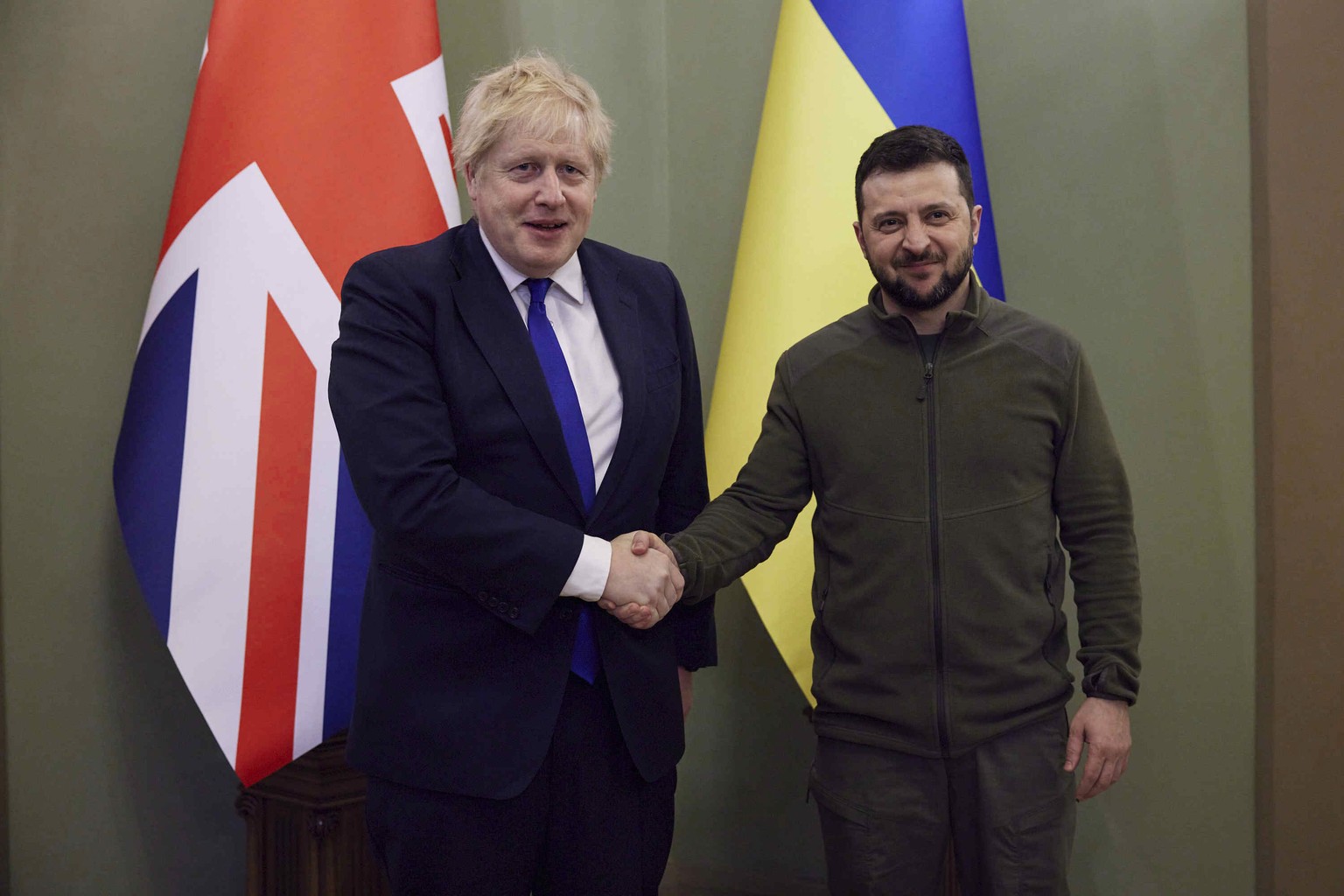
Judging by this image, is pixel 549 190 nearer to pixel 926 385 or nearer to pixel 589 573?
pixel 589 573

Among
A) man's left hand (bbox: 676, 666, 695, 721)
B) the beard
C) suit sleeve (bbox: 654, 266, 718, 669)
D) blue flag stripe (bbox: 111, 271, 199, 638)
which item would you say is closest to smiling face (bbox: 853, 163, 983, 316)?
the beard

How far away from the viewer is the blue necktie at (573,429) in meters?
1.34

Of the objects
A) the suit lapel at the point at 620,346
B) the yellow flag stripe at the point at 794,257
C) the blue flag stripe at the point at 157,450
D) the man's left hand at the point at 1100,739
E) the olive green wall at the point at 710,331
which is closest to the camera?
the suit lapel at the point at 620,346

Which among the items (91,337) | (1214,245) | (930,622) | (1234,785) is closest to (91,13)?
(91,337)

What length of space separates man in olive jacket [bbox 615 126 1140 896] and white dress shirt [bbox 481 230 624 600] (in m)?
0.16

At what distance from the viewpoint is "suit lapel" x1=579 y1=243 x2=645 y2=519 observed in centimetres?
136

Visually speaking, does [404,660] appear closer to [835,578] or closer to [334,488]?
[334,488]

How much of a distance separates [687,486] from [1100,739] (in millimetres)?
671

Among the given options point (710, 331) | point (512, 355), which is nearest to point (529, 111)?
point (512, 355)

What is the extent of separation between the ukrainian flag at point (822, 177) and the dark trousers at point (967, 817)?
463 millimetres

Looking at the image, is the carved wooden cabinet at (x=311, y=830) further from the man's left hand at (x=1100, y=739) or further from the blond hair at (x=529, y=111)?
the man's left hand at (x=1100, y=739)

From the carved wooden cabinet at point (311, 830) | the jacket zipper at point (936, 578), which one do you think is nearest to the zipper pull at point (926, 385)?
the jacket zipper at point (936, 578)

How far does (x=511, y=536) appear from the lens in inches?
49.6

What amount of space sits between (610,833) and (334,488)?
710mm
